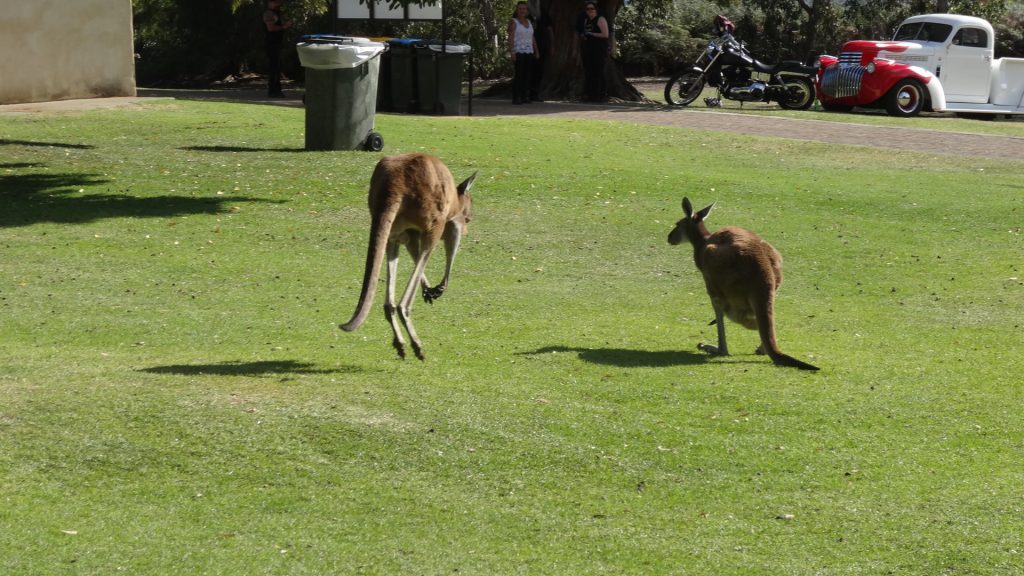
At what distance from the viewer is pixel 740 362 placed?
352 inches

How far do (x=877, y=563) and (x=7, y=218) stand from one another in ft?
37.2

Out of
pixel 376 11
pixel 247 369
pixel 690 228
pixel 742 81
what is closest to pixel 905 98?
pixel 742 81

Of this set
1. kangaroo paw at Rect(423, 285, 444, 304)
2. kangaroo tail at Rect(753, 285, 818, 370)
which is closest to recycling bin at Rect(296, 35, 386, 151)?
kangaroo paw at Rect(423, 285, 444, 304)

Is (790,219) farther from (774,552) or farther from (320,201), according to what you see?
(774,552)

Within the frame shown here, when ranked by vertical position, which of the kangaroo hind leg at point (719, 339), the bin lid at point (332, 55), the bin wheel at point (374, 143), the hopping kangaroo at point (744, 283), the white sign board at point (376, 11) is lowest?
the bin wheel at point (374, 143)

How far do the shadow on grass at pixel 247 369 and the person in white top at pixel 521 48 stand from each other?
20226 millimetres

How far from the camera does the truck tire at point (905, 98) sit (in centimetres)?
2819

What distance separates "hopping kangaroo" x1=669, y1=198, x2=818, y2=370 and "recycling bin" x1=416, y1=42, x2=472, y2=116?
600 inches

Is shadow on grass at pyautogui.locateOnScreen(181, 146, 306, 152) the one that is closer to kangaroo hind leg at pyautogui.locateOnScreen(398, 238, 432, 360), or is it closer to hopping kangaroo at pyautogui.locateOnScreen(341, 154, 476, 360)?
hopping kangaroo at pyautogui.locateOnScreen(341, 154, 476, 360)

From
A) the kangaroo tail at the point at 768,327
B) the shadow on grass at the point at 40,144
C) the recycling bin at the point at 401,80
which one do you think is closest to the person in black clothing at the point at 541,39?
the recycling bin at the point at 401,80

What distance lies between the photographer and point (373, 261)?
7.92m

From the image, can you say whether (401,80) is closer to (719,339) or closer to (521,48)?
(521,48)

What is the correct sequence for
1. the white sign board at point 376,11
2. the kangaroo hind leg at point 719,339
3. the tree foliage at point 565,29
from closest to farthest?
the kangaroo hind leg at point 719,339 < the white sign board at point 376,11 < the tree foliage at point 565,29

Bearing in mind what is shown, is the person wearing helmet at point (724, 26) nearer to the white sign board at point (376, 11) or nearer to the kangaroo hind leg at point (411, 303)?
the white sign board at point (376, 11)
